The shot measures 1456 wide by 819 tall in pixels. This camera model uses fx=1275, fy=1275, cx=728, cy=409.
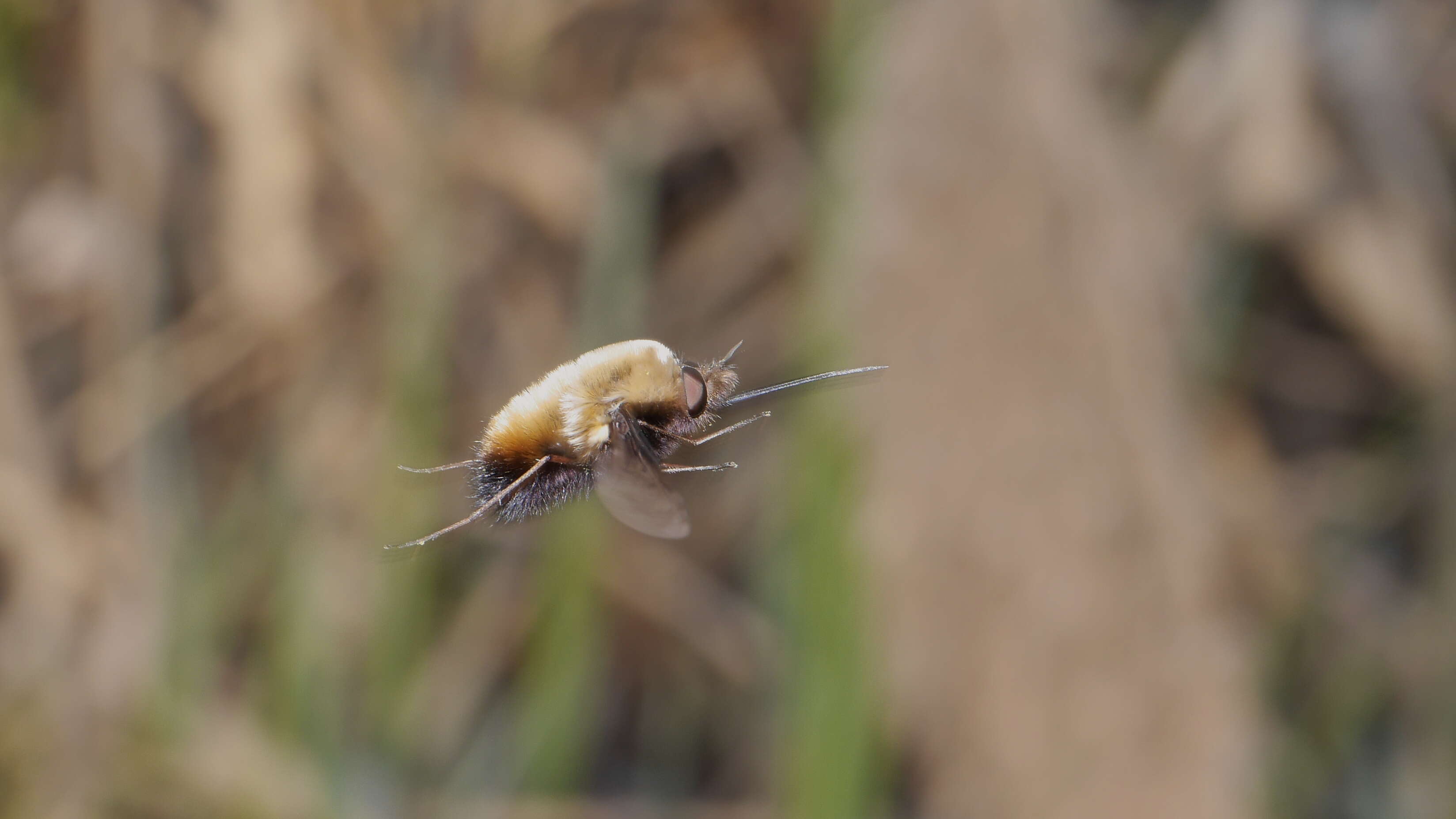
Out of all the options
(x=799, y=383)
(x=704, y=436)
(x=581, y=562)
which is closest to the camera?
(x=799, y=383)

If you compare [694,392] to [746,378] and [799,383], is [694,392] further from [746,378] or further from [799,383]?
[746,378]

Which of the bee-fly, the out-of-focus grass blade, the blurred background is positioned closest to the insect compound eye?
the bee-fly

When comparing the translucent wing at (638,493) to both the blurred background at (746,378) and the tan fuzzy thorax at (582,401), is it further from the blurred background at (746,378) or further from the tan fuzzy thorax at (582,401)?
the blurred background at (746,378)

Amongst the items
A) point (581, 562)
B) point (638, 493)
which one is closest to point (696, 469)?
point (638, 493)

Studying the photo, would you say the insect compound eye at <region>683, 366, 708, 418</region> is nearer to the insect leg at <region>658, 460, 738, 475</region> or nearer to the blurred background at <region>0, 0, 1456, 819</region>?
the insect leg at <region>658, 460, 738, 475</region>

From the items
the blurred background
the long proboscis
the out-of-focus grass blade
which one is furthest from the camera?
the blurred background

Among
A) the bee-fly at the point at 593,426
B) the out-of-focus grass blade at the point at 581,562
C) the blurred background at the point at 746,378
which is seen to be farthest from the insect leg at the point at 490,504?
the blurred background at the point at 746,378
